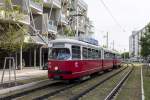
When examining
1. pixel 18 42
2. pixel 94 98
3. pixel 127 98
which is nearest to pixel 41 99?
pixel 94 98

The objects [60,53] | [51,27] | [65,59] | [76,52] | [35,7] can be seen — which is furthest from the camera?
[51,27]

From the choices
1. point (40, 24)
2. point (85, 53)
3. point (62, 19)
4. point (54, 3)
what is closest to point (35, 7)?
point (40, 24)

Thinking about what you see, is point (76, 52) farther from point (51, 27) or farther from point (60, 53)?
point (51, 27)

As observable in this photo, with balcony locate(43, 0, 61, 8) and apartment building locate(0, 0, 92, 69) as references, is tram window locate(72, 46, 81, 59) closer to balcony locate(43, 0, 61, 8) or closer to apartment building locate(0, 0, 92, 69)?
apartment building locate(0, 0, 92, 69)

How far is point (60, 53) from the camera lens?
24953 mm

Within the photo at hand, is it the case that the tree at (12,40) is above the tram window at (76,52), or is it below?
above

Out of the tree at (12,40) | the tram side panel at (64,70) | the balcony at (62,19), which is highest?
the balcony at (62,19)

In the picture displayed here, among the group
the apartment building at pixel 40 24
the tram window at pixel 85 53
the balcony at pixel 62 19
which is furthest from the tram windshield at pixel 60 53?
the balcony at pixel 62 19

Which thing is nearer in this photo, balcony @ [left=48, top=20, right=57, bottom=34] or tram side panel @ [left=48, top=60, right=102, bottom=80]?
tram side panel @ [left=48, top=60, right=102, bottom=80]

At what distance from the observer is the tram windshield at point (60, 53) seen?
24.7 metres

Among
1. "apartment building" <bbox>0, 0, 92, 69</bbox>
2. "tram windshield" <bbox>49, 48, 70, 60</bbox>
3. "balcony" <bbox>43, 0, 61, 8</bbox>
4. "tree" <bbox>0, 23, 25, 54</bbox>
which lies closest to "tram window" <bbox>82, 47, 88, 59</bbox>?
"tram windshield" <bbox>49, 48, 70, 60</bbox>

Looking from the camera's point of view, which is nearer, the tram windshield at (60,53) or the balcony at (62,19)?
the tram windshield at (60,53)

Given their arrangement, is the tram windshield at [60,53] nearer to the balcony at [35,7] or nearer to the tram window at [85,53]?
the tram window at [85,53]

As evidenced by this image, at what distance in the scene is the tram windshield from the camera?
24.7 metres
